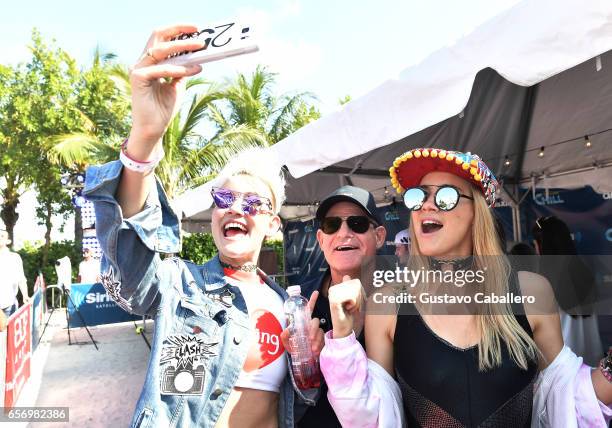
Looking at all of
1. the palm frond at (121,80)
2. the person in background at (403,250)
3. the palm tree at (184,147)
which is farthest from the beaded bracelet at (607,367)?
the palm frond at (121,80)

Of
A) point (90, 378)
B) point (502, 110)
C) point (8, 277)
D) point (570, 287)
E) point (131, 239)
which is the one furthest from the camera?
point (8, 277)

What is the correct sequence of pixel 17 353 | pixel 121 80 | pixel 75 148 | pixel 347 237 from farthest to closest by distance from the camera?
pixel 75 148 → pixel 121 80 → pixel 17 353 → pixel 347 237

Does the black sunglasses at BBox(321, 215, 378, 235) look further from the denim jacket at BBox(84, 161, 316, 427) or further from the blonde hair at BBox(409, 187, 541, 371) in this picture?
the denim jacket at BBox(84, 161, 316, 427)

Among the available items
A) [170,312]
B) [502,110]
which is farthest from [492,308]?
[502,110]

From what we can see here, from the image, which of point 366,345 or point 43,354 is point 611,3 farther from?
point 43,354

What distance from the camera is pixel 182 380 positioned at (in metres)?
1.41

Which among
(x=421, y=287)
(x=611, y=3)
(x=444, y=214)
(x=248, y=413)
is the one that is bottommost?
(x=248, y=413)

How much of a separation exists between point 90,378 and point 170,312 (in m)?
5.59

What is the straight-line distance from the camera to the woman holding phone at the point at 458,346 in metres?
1.38

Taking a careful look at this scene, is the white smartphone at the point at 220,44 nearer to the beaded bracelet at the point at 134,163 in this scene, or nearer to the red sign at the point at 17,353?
the beaded bracelet at the point at 134,163

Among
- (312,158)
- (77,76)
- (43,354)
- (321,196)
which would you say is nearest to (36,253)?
(77,76)

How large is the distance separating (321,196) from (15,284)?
549 centimetres

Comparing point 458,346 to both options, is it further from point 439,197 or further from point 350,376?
point 439,197

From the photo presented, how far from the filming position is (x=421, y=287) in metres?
1.59
